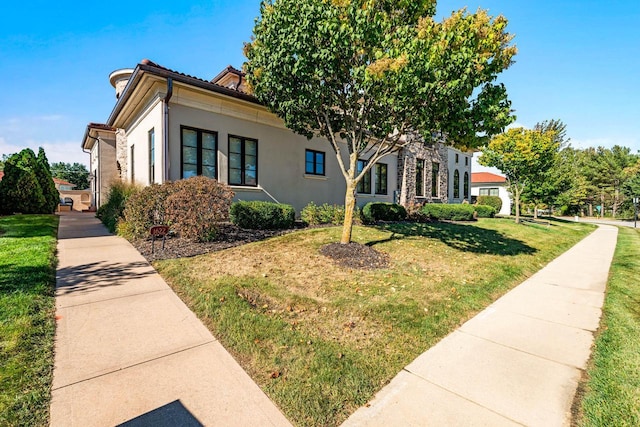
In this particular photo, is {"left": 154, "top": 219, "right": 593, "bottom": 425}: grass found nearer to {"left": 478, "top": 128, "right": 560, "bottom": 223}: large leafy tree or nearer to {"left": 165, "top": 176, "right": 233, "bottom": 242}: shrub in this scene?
{"left": 165, "top": 176, "right": 233, "bottom": 242}: shrub

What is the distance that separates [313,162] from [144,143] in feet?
21.0

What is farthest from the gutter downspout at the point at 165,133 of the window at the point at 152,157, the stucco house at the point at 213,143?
the window at the point at 152,157

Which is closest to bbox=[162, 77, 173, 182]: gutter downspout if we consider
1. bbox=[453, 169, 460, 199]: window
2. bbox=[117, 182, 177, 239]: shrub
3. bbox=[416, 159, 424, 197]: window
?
bbox=[117, 182, 177, 239]: shrub

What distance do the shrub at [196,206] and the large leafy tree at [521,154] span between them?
48.3ft

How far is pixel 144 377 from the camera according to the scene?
2473 mm

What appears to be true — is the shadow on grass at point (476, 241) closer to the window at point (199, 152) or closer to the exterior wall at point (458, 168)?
the window at point (199, 152)

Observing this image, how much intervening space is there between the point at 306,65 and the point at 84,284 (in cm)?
559

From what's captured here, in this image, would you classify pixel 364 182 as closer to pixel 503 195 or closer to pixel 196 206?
pixel 196 206

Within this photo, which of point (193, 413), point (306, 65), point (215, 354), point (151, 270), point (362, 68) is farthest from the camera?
point (306, 65)

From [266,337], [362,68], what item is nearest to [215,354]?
[266,337]

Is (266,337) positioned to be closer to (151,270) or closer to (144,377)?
(144,377)

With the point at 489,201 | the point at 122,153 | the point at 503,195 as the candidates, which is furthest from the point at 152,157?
the point at 503,195

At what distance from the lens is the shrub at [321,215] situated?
10266mm

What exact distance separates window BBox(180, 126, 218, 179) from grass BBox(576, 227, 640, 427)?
30.8 feet
